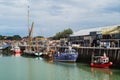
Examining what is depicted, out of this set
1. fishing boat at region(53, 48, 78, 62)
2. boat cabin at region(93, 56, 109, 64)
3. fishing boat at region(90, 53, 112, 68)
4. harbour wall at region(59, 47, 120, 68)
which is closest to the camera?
fishing boat at region(90, 53, 112, 68)

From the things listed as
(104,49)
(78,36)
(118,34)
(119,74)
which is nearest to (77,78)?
(119,74)

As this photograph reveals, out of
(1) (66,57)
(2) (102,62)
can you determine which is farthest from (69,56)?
(2) (102,62)

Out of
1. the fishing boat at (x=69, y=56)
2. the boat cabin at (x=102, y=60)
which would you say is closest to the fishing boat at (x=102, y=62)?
the boat cabin at (x=102, y=60)

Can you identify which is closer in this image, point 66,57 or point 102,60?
point 102,60

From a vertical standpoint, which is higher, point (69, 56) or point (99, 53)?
point (99, 53)

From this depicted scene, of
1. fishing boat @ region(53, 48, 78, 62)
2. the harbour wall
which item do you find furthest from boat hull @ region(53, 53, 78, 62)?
the harbour wall

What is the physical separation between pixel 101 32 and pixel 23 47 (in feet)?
191

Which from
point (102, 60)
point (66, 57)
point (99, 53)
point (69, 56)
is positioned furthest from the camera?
point (66, 57)

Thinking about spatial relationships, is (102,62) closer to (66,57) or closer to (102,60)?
(102,60)

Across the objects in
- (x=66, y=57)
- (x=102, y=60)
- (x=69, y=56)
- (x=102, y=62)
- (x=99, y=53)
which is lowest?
(x=102, y=62)

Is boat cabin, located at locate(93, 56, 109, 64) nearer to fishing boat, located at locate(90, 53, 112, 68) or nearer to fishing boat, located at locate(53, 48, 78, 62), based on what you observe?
fishing boat, located at locate(90, 53, 112, 68)

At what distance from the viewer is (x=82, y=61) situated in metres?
83.1

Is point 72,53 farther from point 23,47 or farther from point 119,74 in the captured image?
point 23,47

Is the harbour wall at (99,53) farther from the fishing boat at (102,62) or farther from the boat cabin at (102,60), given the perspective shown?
the boat cabin at (102,60)
